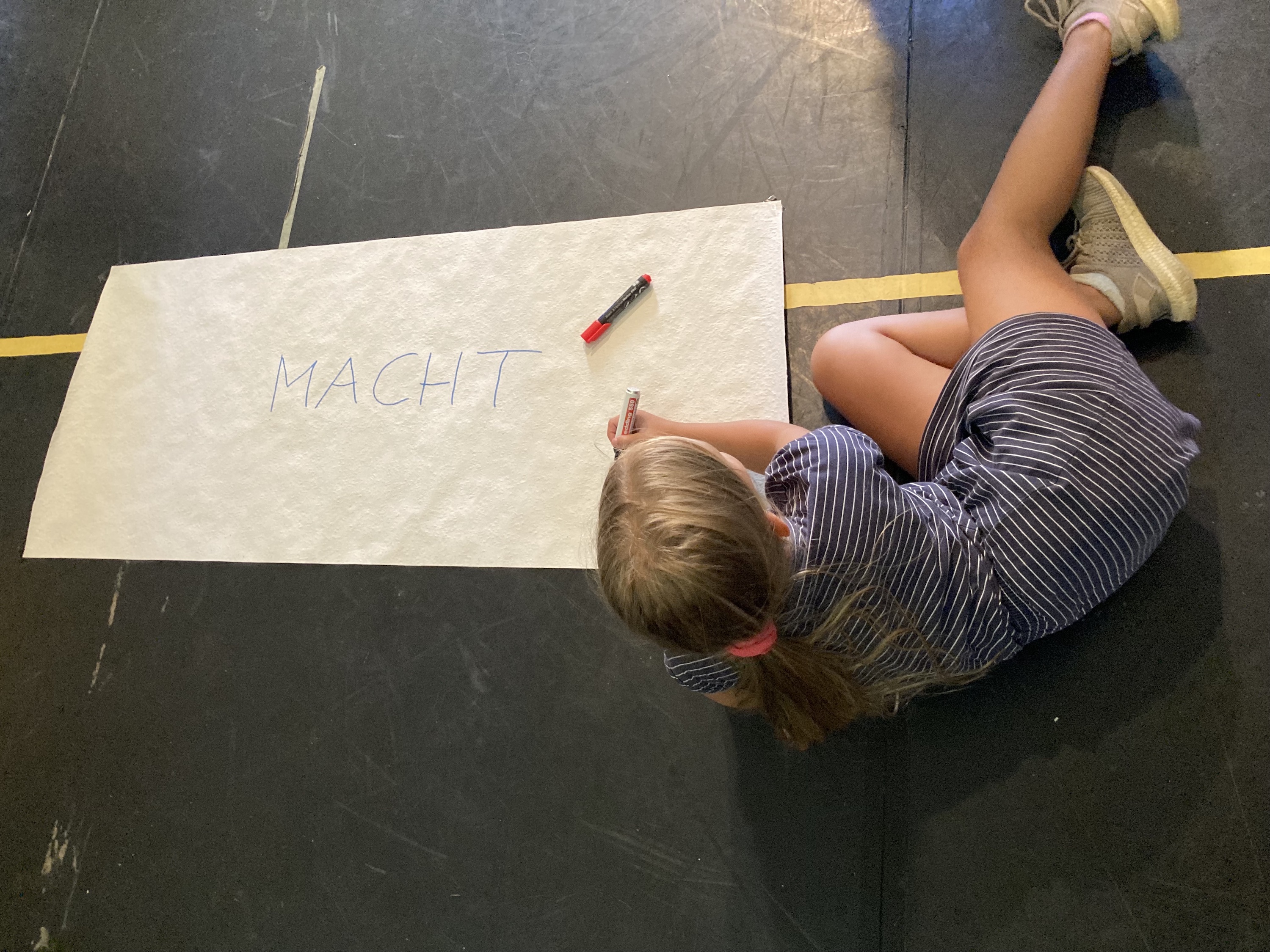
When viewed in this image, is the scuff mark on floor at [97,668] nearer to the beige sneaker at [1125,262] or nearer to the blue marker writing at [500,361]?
the blue marker writing at [500,361]

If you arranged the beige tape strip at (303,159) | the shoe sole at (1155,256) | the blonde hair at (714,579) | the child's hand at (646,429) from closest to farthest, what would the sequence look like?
the blonde hair at (714,579)
the shoe sole at (1155,256)
the child's hand at (646,429)
the beige tape strip at (303,159)

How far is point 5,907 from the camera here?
0.91 m

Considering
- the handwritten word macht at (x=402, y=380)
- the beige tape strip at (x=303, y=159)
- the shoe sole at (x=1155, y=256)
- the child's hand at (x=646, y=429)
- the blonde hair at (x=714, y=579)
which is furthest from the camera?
the beige tape strip at (x=303, y=159)

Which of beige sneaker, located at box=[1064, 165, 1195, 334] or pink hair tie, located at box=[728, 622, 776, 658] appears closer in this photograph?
pink hair tie, located at box=[728, 622, 776, 658]

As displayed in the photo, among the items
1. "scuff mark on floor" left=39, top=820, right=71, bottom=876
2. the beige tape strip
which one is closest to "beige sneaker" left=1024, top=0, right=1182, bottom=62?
the beige tape strip

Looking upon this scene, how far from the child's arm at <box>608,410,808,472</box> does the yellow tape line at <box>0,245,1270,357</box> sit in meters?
0.17

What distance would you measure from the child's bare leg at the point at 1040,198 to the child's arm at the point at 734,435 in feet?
0.76

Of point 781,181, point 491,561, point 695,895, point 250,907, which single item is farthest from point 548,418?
point 250,907

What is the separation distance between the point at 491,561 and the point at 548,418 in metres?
0.19

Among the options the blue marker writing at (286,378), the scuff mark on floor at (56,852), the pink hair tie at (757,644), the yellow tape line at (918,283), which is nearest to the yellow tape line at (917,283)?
the yellow tape line at (918,283)

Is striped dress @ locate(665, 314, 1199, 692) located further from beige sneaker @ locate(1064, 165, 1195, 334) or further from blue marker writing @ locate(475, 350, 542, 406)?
blue marker writing @ locate(475, 350, 542, 406)

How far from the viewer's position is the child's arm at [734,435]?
2.62 ft

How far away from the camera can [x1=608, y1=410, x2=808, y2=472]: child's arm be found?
2.62ft

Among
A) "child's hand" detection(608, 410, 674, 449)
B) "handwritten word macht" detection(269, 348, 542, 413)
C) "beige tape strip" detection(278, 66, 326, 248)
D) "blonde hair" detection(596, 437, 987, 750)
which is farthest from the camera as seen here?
"beige tape strip" detection(278, 66, 326, 248)
